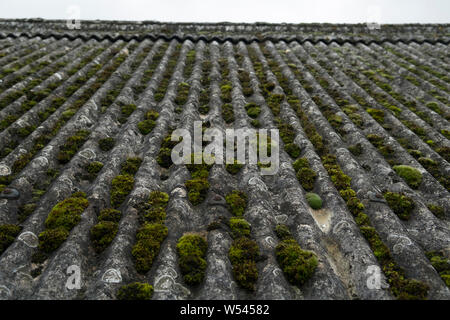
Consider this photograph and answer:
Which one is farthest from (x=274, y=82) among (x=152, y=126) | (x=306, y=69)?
(x=152, y=126)

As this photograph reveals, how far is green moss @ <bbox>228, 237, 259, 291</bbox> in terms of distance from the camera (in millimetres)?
2717

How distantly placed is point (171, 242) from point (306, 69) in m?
6.04

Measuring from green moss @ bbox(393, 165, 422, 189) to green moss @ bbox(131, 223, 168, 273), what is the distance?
3145mm

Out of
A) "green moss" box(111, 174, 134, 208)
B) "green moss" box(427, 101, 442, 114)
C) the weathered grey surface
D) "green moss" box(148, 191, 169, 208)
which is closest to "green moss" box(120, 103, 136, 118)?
the weathered grey surface

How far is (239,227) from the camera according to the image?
10.6 feet

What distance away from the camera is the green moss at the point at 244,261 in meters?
2.72

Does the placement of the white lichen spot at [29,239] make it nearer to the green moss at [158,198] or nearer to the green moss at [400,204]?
the green moss at [158,198]

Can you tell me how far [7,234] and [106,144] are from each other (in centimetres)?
178

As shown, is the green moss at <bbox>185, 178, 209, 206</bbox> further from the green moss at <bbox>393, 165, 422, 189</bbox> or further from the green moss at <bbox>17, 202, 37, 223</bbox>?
the green moss at <bbox>393, 165, 422, 189</bbox>

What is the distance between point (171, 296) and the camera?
2.54 meters

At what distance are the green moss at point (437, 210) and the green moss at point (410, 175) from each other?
402 mm

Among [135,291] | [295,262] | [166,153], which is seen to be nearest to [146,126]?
[166,153]

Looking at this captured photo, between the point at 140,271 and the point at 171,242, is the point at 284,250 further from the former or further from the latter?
the point at 140,271

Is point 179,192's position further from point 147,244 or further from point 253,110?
point 253,110
